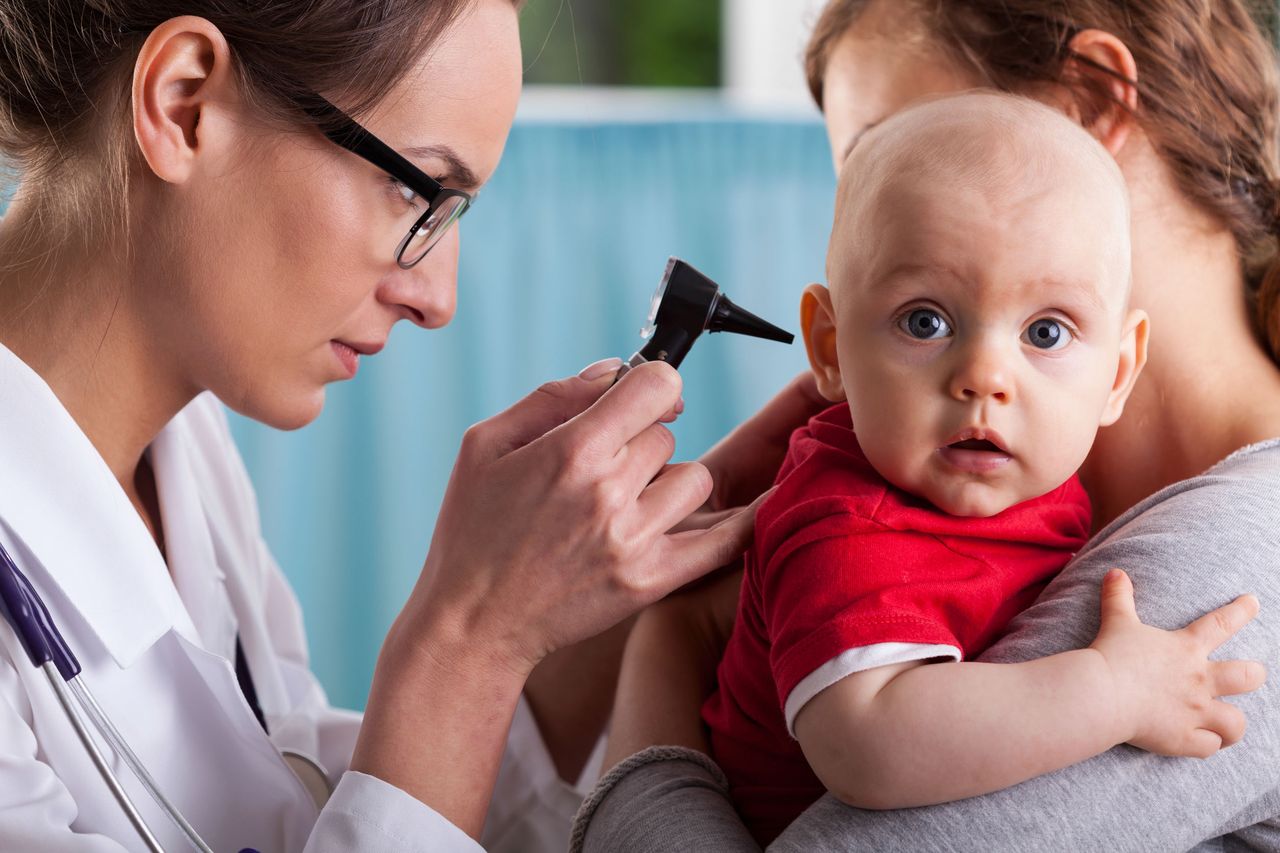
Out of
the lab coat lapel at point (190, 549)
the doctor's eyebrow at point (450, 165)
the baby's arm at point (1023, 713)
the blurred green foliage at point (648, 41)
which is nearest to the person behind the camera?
the baby's arm at point (1023, 713)

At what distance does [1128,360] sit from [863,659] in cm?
37

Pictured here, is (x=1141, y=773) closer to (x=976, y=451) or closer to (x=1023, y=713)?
(x=1023, y=713)

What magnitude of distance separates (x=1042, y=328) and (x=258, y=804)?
849 mm

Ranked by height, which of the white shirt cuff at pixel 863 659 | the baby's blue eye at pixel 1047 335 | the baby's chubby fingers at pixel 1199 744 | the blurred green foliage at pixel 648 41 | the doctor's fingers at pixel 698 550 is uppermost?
the blurred green foliage at pixel 648 41

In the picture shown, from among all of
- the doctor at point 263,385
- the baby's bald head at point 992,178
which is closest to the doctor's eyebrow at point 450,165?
the doctor at point 263,385

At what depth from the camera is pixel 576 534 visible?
1006mm

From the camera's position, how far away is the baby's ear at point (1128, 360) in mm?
991

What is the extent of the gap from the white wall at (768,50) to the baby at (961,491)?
2344 millimetres

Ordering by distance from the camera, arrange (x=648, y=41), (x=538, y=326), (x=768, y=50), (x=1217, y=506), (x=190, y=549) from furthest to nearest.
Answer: (x=648, y=41) → (x=768, y=50) → (x=538, y=326) → (x=190, y=549) → (x=1217, y=506)

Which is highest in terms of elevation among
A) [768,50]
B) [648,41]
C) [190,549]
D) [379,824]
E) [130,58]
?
[648,41]

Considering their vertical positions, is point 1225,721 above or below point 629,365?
below

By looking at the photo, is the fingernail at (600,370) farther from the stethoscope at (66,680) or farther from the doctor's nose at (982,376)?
the stethoscope at (66,680)

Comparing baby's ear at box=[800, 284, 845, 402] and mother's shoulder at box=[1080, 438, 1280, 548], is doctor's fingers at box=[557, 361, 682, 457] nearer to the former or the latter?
baby's ear at box=[800, 284, 845, 402]

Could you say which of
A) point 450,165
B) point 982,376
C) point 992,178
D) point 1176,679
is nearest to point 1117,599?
point 1176,679
